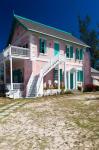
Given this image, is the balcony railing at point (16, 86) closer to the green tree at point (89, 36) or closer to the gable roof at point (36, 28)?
the gable roof at point (36, 28)

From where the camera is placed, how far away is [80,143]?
457 cm

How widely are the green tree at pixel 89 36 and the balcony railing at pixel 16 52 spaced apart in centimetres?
2789

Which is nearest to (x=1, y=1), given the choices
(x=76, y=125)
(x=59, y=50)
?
(x=59, y=50)

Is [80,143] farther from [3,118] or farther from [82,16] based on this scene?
[82,16]

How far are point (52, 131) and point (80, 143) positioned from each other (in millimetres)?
1236

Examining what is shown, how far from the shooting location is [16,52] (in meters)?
16.6

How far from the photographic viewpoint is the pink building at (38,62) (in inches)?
653

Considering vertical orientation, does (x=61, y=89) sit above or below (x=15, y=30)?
below

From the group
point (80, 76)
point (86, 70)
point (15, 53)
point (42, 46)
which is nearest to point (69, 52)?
point (80, 76)

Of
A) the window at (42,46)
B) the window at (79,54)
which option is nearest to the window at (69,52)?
the window at (79,54)

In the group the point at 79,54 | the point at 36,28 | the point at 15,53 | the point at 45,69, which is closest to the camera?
the point at 15,53

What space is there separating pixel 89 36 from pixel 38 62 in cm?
2935

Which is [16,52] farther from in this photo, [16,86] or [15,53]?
[16,86]

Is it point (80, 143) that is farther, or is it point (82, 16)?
point (82, 16)
